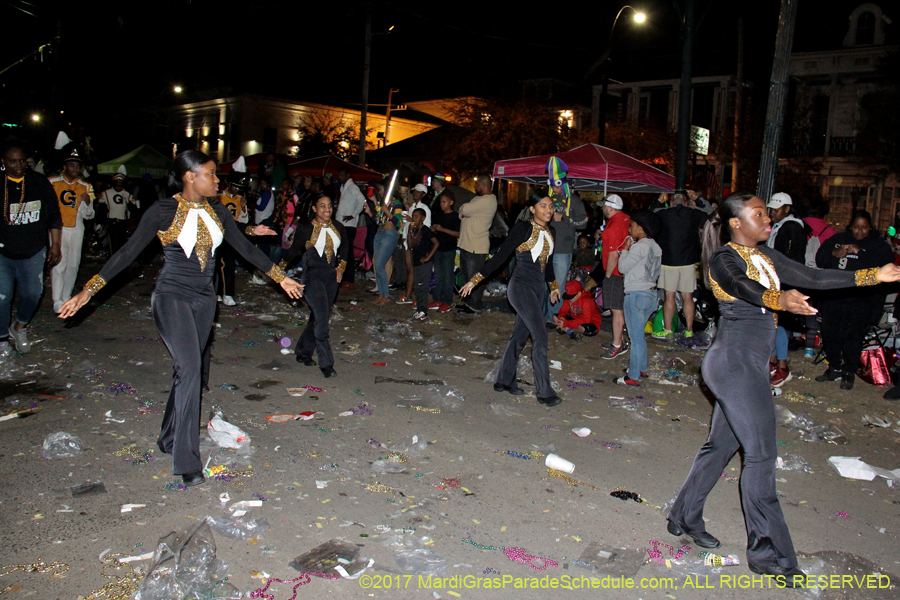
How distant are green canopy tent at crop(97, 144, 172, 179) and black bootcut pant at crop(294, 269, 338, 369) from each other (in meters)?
15.4

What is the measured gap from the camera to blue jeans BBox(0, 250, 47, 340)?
6.83 meters

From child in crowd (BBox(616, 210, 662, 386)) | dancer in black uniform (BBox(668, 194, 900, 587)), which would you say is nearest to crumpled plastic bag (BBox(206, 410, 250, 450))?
dancer in black uniform (BBox(668, 194, 900, 587))

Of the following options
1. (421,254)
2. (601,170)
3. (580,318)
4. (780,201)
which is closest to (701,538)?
(780,201)

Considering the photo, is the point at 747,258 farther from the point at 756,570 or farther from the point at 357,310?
the point at 357,310

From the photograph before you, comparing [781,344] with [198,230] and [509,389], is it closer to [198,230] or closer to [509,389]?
[509,389]

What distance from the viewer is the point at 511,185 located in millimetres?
36625

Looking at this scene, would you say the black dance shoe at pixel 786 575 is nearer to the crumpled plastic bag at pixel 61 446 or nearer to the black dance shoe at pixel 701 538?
the black dance shoe at pixel 701 538

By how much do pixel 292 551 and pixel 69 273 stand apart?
7228 millimetres

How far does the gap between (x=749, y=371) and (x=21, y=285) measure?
22.7 ft

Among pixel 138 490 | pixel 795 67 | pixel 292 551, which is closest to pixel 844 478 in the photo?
pixel 292 551

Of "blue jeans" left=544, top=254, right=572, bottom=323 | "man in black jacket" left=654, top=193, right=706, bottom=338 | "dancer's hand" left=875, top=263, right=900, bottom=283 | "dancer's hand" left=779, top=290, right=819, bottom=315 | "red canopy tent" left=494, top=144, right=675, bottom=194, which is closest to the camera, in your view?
"dancer's hand" left=779, top=290, right=819, bottom=315

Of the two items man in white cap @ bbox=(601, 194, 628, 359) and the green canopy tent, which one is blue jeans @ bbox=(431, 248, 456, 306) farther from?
the green canopy tent

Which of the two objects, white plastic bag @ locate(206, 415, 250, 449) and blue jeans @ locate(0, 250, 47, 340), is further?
blue jeans @ locate(0, 250, 47, 340)

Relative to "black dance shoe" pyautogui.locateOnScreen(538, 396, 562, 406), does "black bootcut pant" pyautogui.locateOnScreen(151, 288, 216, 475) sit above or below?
above
